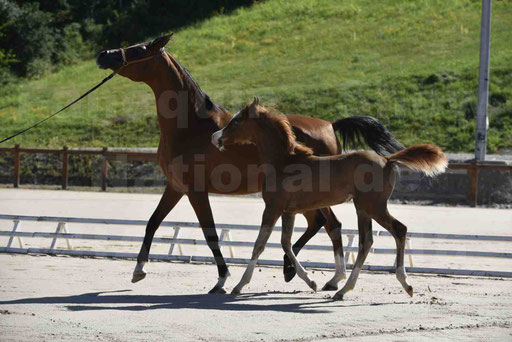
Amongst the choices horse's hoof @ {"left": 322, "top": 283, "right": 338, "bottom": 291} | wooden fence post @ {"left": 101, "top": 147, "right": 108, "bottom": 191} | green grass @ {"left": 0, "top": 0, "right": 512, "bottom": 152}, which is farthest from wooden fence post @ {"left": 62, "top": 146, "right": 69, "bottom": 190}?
horse's hoof @ {"left": 322, "top": 283, "right": 338, "bottom": 291}

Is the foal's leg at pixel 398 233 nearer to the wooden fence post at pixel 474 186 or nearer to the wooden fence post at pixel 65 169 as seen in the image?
the wooden fence post at pixel 474 186

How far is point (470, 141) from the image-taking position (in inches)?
1240

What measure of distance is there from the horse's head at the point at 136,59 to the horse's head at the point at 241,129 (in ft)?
4.43

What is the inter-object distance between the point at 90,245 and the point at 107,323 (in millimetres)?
6727

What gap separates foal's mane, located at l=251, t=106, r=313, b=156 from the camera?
9.09 m

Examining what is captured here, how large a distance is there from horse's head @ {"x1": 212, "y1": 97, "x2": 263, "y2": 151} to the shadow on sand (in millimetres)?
1725

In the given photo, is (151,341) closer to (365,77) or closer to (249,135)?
(249,135)

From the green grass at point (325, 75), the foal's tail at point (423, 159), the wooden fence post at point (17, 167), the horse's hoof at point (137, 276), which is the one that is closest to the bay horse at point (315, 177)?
the foal's tail at point (423, 159)

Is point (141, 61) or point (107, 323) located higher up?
point (141, 61)

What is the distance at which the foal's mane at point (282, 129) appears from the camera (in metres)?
9.09

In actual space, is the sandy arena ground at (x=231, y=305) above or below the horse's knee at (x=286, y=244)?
below

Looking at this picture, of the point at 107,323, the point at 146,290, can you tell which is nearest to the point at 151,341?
the point at 107,323

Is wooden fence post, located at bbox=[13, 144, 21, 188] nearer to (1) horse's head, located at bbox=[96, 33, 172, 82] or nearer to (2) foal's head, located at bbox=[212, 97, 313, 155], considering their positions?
(1) horse's head, located at bbox=[96, 33, 172, 82]

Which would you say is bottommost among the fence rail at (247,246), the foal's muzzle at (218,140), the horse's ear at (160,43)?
the fence rail at (247,246)
